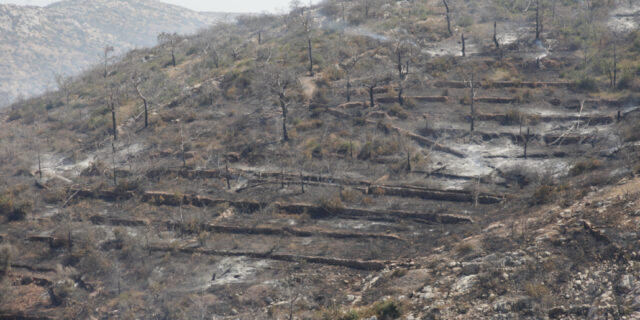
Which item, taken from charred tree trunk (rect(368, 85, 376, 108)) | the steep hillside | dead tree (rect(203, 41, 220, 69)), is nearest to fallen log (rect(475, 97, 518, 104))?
the steep hillside

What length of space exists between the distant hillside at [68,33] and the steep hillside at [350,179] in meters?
49.2

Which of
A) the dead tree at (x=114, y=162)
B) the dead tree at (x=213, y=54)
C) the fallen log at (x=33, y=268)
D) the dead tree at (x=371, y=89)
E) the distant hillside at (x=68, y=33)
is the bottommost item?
the fallen log at (x=33, y=268)

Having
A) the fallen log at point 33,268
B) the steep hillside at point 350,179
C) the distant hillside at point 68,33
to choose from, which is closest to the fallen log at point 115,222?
the steep hillside at point 350,179

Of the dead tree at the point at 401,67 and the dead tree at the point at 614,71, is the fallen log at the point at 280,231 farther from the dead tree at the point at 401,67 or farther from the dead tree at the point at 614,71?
the dead tree at the point at 614,71

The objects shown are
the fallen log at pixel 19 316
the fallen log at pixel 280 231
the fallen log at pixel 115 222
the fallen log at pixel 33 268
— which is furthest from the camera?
the fallen log at pixel 115 222

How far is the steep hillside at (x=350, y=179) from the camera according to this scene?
1416 cm

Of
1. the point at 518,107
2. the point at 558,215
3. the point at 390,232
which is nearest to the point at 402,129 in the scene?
the point at 518,107

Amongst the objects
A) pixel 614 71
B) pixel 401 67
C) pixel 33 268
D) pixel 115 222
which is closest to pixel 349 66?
pixel 401 67

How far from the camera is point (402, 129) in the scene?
28.2 m

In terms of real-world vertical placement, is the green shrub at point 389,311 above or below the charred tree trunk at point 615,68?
below

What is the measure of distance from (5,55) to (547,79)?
10666 cm

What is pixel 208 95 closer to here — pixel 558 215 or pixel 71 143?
pixel 71 143

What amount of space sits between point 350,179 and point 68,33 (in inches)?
4761

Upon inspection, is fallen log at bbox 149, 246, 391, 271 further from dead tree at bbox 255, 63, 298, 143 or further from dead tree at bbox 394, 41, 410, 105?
dead tree at bbox 394, 41, 410, 105
